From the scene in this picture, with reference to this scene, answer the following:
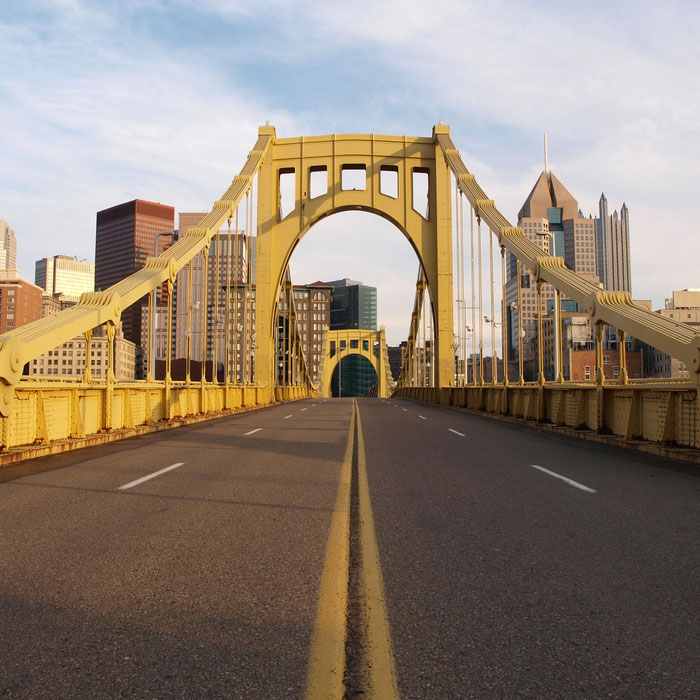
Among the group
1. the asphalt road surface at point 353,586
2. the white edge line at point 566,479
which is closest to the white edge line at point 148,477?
the asphalt road surface at point 353,586

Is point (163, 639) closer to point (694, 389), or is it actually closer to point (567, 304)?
point (694, 389)

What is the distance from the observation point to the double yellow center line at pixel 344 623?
2.65 meters

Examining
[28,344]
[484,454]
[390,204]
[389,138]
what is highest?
[389,138]

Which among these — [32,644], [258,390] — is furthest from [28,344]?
[258,390]

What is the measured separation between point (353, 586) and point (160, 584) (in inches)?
45.2

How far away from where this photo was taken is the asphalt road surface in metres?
2.75

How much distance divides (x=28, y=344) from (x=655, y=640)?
33.3ft

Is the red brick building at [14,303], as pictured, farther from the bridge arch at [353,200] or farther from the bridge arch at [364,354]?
the bridge arch at [353,200]

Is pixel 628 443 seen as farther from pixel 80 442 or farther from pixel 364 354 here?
pixel 364 354

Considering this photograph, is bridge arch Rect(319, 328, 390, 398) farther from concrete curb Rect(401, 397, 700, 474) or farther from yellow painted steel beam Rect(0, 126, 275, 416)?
concrete curb Rect(401, 397, 700, 474)

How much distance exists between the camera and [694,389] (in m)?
10.7

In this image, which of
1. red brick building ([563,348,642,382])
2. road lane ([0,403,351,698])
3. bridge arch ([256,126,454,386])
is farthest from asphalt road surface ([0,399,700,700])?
red brick building ([563,348,642,382])

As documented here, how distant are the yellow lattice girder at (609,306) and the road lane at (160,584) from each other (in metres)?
6.13

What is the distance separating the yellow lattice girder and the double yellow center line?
23.3 ft
